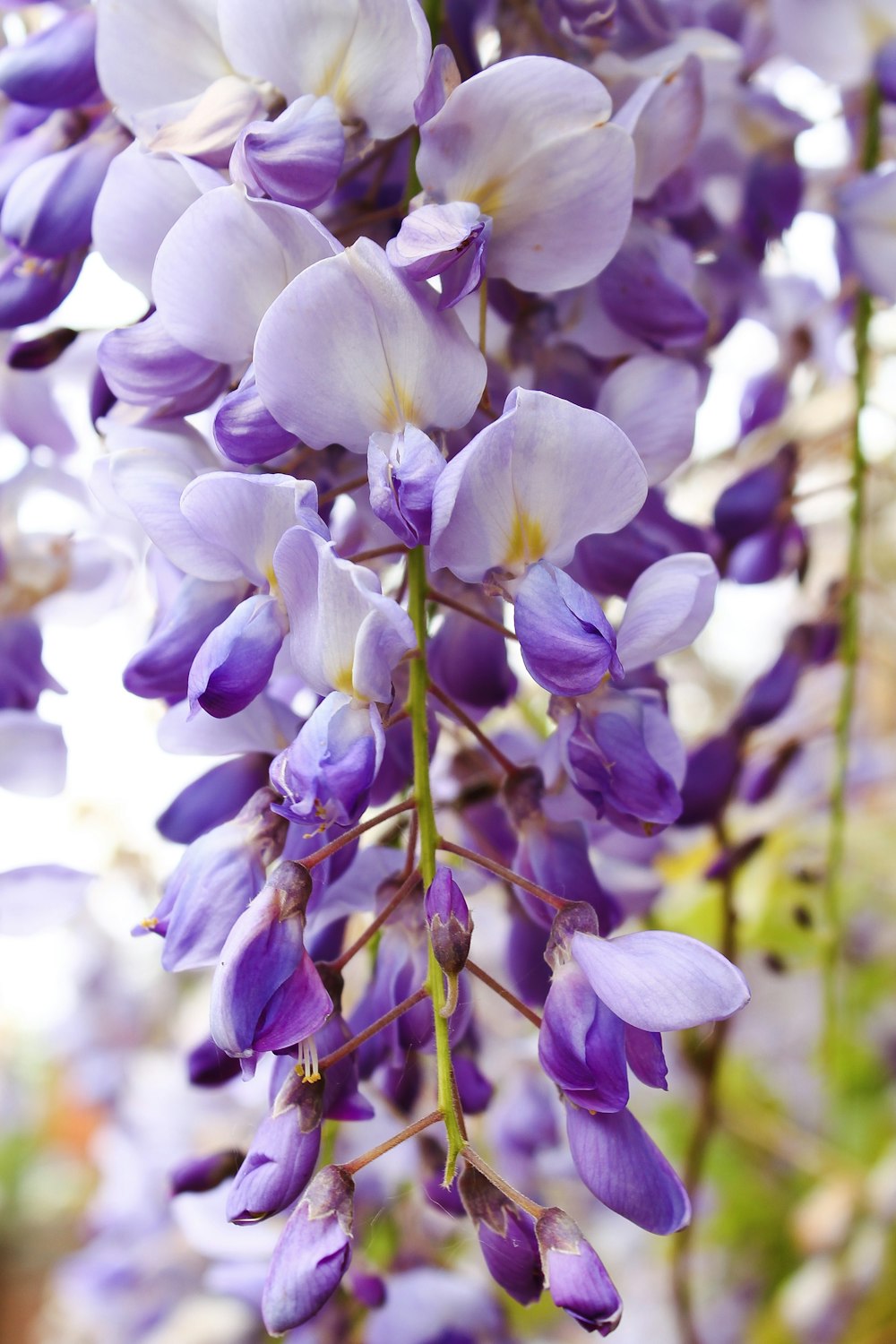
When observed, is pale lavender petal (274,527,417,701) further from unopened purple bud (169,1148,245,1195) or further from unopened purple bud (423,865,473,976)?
unopened purple bud (169,1148,245,1195)

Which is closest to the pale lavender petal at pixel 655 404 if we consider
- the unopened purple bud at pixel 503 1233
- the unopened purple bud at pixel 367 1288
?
the unopened purple bud at pixel 503 1233

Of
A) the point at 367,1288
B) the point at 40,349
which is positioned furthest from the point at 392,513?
the point at 367,1288

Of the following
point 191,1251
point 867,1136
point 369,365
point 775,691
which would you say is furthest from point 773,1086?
point 369,365

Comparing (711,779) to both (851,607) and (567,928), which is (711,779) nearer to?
(851,607)

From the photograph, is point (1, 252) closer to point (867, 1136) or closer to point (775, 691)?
point (775, 691)

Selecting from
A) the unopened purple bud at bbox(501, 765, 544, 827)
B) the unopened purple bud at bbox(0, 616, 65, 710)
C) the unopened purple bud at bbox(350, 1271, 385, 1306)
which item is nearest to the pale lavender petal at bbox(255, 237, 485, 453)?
the unopened purple bud at bbox(501, 765, 544, 827)

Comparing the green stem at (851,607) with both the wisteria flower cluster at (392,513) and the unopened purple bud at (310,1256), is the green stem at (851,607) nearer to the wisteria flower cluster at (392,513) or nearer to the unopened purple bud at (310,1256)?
the wisteria flower cluster at (392,513)
